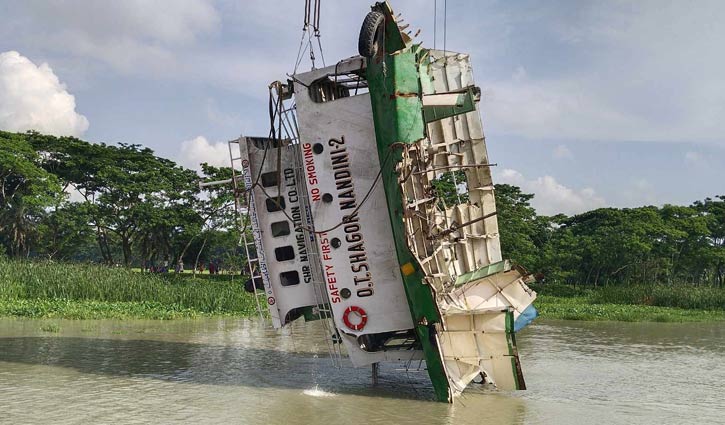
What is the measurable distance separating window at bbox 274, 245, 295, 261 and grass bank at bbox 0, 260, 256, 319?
453 inches

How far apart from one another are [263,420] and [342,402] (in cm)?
170

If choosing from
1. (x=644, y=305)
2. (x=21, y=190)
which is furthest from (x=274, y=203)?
(x=21, y=190)

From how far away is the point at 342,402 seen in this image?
10453 mm

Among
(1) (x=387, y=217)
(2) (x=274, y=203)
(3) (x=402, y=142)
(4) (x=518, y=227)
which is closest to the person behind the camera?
(3) (x=402, y=142)

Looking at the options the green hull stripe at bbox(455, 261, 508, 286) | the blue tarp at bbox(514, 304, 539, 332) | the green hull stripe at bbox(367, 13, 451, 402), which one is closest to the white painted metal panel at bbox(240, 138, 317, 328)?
the green hull stripe at bbox(367, 13, 451, 402)

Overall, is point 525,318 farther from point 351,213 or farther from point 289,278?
point 289,278

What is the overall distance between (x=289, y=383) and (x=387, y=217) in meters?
3.80

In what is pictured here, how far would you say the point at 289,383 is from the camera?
39.2ft

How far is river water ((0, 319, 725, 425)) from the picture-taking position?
9.55 meters

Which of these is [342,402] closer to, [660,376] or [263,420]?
[263,420]

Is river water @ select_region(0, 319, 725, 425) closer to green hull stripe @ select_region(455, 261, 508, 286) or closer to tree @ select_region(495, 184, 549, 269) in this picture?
green hull stripe @ select_region(455, 261, 508, 286)

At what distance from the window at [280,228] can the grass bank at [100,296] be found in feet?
37.9

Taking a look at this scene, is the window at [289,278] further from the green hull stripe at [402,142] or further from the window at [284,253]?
the green hull stripe at [402,142]

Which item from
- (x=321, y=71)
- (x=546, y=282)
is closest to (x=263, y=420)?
(x=321, y=71)
